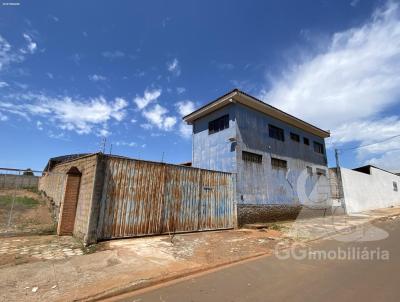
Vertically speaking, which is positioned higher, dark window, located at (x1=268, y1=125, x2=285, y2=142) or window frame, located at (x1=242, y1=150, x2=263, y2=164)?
dark window, located at (x1=268, y1=125, x2=285, y2=142)

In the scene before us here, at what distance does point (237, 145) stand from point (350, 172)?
15936 millimetres

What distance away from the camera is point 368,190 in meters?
26.5

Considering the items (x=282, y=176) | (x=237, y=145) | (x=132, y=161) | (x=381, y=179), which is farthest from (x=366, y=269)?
(x=381, y=179)

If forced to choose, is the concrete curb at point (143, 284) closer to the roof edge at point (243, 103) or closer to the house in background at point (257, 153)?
the house in background at point (257, 153)

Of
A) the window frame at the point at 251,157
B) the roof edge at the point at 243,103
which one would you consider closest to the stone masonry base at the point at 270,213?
the window frame at the point at 251,157

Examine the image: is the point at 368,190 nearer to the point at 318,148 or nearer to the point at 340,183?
the point at 340,183

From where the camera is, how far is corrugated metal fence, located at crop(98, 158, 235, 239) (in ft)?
29.1

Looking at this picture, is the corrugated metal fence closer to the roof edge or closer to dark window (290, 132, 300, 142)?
the roof edge

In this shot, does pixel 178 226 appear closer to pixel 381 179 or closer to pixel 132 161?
pixel 132 161

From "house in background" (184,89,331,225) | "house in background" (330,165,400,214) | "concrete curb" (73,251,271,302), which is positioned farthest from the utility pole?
"concrete curb" (73,251,271,302)

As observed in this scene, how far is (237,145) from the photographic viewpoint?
1402 cm

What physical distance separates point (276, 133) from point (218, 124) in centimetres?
436

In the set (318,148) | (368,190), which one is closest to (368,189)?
(368,190)

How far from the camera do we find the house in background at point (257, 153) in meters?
14.1
